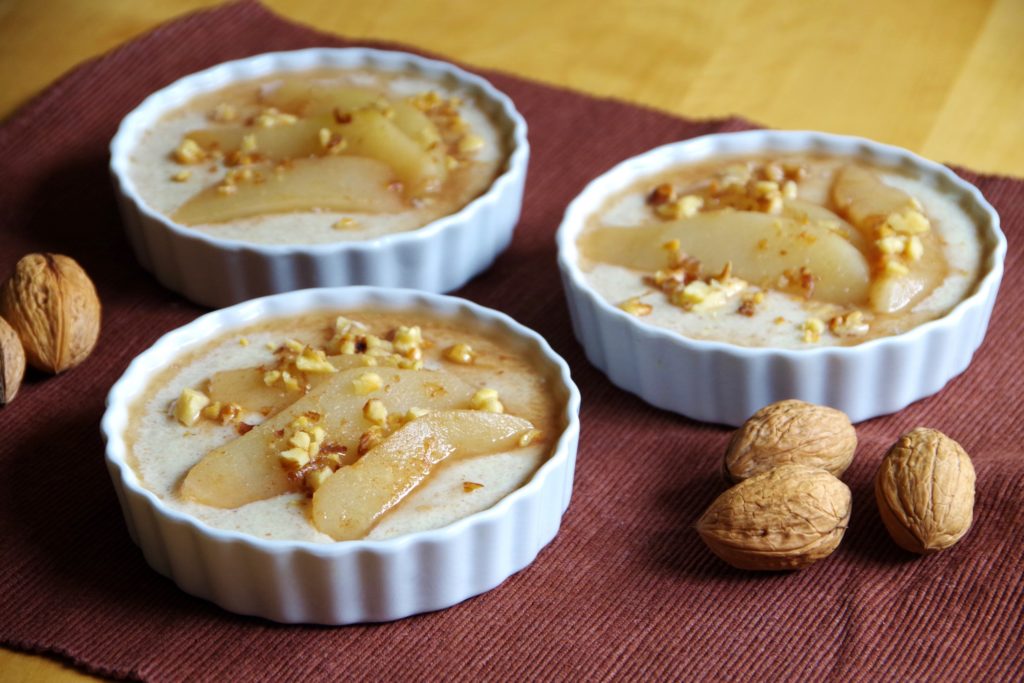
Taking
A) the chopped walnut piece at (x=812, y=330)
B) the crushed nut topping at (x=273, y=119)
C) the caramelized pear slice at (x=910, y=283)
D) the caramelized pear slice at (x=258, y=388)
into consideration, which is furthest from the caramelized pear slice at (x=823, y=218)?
the crushed nut topping at (x=273, y=119)

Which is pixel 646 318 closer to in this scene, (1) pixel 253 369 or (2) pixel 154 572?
(1) pixel 253 369

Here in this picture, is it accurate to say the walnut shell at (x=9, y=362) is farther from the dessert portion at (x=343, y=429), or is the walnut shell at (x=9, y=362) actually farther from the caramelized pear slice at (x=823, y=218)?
the caramelized pear slice at (x=823, y=218)

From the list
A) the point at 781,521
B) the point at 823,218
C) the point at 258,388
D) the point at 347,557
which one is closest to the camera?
the point at 347,557

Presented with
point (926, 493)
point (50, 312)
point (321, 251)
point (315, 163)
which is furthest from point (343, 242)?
point (926, 493)

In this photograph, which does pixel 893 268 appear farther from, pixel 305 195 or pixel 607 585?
pixel 305 195

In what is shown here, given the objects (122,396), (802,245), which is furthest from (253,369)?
(802,245)
